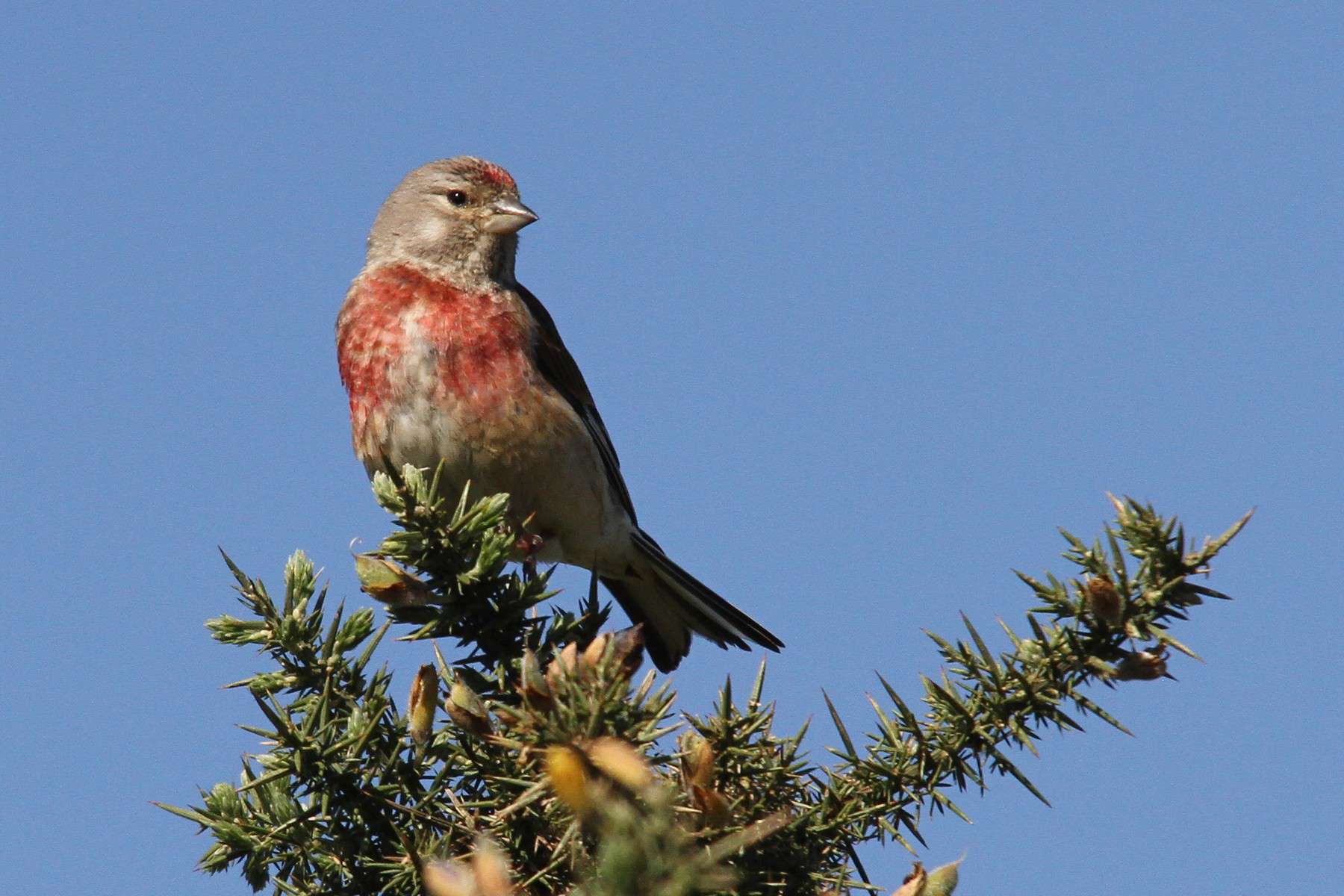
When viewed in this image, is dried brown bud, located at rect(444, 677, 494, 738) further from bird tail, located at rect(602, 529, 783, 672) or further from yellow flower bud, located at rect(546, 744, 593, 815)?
→ bird tail, located at rect(602, 529, 783, 672)

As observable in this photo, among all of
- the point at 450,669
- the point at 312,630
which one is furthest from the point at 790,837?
the point at 312,630

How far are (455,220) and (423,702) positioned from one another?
A: 345cm

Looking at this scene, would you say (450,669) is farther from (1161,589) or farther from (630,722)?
(1161,589)

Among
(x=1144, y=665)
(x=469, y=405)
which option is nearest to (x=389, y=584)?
(x=1144, y=665)

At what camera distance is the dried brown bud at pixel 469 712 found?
91.4 inches

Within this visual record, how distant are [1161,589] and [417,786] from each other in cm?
128

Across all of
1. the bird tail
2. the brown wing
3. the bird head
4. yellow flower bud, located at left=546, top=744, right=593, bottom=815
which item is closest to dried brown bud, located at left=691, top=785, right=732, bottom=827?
yellow flower bud, located at left=546, top=744, right=593, bottom=815

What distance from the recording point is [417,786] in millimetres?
2434

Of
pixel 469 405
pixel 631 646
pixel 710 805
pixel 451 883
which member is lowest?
pixel 451 883

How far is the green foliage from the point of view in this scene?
2.00m

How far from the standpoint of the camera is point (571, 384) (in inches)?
209

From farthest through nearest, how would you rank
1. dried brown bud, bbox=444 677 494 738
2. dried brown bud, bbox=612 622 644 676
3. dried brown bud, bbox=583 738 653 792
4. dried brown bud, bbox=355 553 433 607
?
dried brown bud, bbox=355 553 433 607 < dried brown bud, bbox=444 677 494 738 < dried brown bud, bbox=612 622 644 676 < dried brown bud, bbox=583 738 653 792

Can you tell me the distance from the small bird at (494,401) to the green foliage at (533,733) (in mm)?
1940

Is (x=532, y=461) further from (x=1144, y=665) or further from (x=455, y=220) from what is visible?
(x=1144, y=665)
